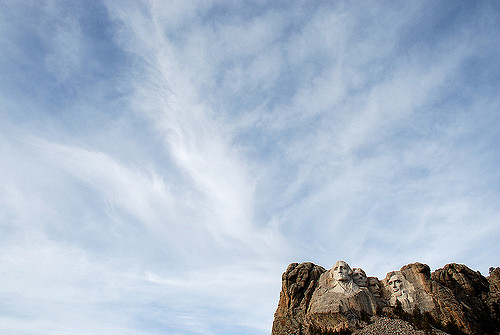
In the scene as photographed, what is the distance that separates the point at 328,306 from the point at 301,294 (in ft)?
18.9

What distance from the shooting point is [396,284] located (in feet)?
172

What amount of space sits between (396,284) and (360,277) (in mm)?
4615

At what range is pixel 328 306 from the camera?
4781cm

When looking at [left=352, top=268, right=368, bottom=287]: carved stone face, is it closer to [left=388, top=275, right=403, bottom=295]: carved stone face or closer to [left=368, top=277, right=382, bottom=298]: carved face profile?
[left=368, top=277, right=382, bottom=298]: carved face profile

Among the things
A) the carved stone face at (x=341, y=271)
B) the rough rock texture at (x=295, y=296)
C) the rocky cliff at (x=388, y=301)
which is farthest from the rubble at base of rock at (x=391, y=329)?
the rough rock texture at (x=295, y=296)

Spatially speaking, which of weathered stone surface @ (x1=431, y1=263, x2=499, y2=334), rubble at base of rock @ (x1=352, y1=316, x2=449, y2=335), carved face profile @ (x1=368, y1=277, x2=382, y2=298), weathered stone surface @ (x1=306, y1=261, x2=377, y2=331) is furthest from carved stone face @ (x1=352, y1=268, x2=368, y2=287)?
weathered stone surface @ (x1=431, y1=263, x2=499, y2=334)

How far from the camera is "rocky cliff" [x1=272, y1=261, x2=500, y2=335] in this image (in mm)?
45062

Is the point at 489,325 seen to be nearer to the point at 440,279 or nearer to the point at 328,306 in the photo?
the point at 440,279

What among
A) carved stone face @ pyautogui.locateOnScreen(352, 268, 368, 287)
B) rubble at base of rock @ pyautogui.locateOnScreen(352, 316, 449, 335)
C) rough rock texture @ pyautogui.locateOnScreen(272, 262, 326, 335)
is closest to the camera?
rubble at base of rock @ pyautogui.locateOnScreen(352, 316, 449, 335)

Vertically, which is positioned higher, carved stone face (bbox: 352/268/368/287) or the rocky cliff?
carved stone face (bbox: 352/268/368/287)

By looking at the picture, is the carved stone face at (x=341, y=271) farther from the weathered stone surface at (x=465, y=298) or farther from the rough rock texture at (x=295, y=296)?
the weathered stone surface at (x=465, y=298)

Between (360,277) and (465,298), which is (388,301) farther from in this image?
(465,298)

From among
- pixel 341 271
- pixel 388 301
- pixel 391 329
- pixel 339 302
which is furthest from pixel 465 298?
pixel 339 302

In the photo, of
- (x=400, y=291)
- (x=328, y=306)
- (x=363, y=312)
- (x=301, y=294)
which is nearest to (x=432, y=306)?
(x=400, y=291)
